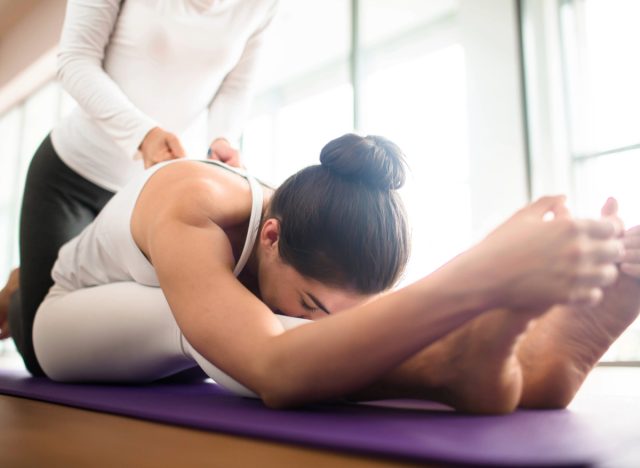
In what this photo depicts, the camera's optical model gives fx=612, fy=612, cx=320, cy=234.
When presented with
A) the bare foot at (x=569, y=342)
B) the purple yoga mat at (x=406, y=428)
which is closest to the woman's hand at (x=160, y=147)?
the purple yoga mat at (x=406, y=428)

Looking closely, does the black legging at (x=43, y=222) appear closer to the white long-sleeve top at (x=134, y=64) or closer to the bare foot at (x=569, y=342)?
the white long-sleeve top at (x=134, y=64)

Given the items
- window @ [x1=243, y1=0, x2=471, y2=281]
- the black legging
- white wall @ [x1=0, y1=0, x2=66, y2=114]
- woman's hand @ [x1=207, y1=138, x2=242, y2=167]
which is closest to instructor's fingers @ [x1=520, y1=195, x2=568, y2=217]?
woman's hand @ [x1=207, y1=138, x2=242, y2=167]

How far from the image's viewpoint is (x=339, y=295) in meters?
0.93

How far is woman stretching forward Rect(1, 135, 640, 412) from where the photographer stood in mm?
617

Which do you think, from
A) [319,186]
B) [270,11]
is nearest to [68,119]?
[270,11]

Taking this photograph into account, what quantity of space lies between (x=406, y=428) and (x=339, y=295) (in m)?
0.27

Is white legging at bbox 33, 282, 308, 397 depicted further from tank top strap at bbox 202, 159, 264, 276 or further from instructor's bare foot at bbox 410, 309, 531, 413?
instructor's bare foot at bbox 410, 309, 531, 413

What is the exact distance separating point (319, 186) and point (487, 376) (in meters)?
0.39

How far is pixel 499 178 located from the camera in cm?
312

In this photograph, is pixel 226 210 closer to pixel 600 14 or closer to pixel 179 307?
pixel 179 307

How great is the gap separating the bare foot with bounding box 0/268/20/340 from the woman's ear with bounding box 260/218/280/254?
1283mm

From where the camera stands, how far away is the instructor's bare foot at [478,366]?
0.67 metres

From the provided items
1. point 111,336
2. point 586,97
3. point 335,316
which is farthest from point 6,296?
point 586,97

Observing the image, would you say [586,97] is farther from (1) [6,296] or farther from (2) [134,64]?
(1) [6,296]
